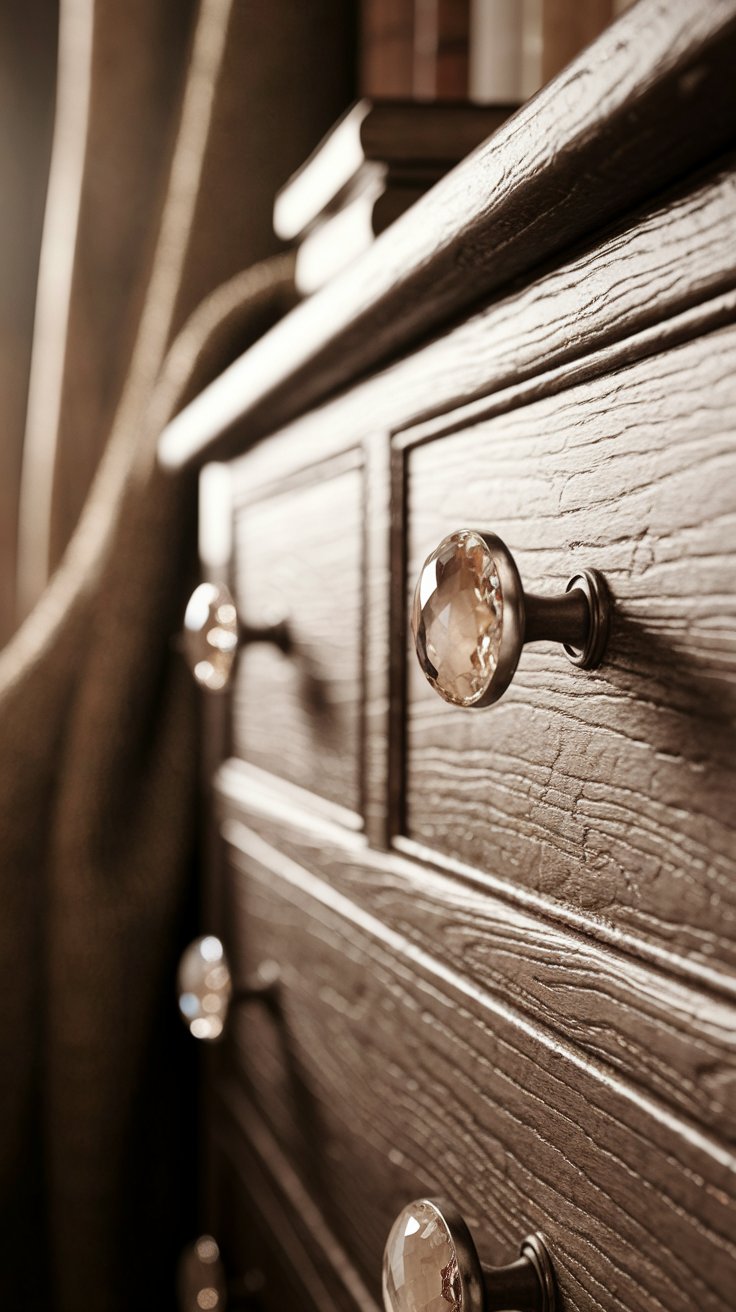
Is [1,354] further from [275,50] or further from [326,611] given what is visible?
[326,611]

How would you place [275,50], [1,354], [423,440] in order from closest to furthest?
[423,440] → [275,50] → [1,354]

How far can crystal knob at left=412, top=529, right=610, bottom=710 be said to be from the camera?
0.77ft

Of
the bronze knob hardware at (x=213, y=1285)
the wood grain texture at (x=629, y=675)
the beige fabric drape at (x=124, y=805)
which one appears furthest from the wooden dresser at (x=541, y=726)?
the beige fabric drape at (x=124, y=805)

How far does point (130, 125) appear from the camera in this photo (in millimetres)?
1185

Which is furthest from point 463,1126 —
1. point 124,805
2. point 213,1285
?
point 124,805

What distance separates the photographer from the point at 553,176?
0.77 ft

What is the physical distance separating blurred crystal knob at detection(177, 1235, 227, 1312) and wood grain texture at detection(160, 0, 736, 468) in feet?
1.58

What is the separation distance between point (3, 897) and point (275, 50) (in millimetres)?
692

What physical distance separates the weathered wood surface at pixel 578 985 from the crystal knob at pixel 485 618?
0.21 feet

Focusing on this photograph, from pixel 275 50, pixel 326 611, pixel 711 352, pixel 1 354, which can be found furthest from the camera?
pixel 1 354

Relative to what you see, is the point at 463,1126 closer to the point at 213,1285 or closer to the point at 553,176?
the point at 553,176

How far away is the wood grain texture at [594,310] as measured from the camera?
0.21 m

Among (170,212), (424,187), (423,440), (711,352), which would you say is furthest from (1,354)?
(711,352)

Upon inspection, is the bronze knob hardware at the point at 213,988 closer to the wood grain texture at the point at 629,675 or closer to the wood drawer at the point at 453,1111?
the wood drawer at the point at 453,1111
